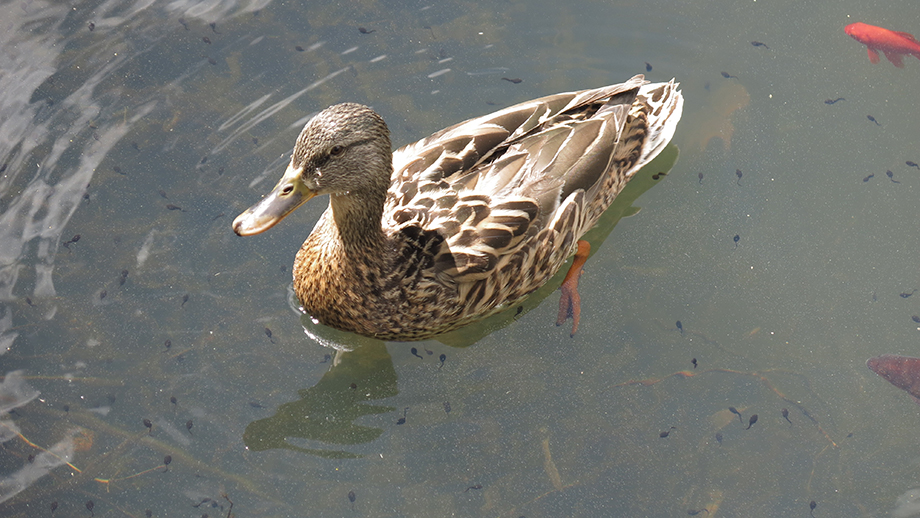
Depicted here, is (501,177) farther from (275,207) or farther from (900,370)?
(900,370)

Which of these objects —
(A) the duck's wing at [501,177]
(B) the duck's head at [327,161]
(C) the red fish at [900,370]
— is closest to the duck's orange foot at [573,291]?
(A) the duck's wing at [501,177]

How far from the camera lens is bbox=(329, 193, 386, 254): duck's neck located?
4.82 metres

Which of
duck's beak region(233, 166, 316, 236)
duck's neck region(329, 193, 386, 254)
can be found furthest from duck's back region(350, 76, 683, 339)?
duck's beak region(233, 166, 316, 236)

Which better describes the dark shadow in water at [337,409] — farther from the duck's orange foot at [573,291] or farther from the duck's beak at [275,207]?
the duck's beak at [275,207]

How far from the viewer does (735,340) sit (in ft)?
18.8

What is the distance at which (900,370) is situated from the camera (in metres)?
5.64

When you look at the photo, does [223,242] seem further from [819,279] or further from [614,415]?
[819,279]

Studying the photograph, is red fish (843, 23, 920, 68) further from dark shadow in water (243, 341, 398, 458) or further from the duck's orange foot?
dark shadow in water (243, 341, 398, 458)

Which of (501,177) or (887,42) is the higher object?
(501,177)

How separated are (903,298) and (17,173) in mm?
6583

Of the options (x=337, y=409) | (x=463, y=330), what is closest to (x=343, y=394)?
(x=337, y=409)

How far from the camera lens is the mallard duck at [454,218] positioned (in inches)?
197

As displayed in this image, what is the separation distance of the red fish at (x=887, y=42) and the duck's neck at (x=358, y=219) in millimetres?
4695

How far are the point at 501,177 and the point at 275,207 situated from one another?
4.83ft
